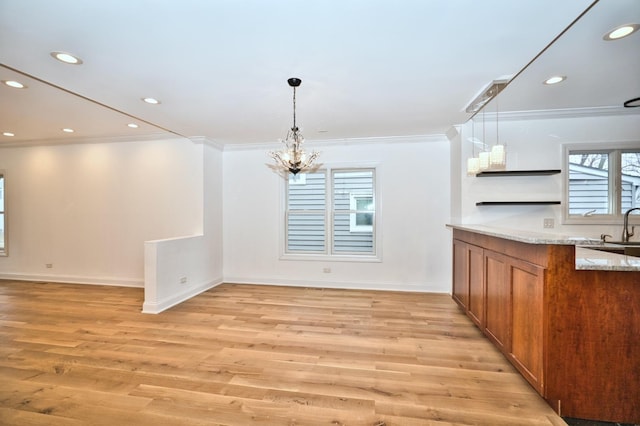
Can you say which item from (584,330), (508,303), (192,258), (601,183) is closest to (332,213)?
(192,258)

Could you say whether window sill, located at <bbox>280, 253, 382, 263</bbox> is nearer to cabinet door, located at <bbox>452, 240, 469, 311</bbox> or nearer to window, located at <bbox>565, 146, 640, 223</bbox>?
cabinet door, located at <bbox>452, 240, 469, 311</bbox>

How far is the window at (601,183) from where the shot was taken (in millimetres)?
3750

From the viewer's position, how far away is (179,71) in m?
2.54

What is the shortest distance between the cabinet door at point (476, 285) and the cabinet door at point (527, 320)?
2.16 ft

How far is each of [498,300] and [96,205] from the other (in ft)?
20.8

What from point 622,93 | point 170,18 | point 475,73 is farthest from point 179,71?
point 622,93

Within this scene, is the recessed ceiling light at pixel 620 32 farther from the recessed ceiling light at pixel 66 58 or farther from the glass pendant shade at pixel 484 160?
the recessed ceiling light at pixel 66 58

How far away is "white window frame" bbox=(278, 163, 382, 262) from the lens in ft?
15.9

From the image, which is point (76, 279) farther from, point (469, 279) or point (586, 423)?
point (586, 423)

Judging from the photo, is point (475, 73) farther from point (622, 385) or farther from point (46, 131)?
point (46, 131)

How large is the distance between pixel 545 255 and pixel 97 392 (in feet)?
11.1

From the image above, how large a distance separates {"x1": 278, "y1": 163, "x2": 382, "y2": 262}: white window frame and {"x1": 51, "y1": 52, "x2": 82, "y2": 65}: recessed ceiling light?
10.5 feet

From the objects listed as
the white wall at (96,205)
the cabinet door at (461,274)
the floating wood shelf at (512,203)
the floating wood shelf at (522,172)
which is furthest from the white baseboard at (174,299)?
the floating wood shelf at (522,172)

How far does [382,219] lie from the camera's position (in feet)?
15.8
